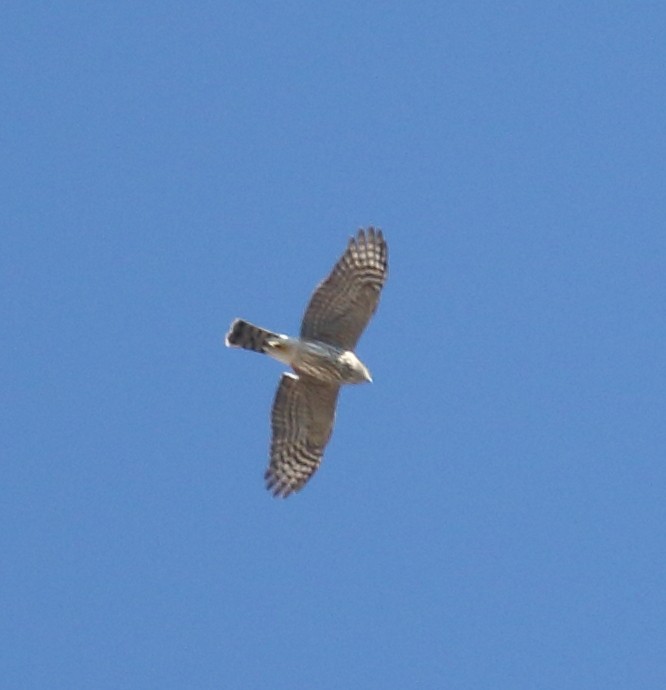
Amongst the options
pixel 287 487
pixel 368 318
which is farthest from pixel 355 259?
pixel 287 487

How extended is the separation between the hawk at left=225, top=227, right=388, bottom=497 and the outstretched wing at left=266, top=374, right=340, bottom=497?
0.4 inches

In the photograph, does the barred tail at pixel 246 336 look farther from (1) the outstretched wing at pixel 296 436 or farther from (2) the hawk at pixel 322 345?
(1) the outstretched wing at pixel 296 436

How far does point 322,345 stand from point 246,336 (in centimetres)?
84

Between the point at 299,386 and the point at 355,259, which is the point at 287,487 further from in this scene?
the point at 355,259

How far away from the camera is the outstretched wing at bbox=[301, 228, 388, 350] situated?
22891mm

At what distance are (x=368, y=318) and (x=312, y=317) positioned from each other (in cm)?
62

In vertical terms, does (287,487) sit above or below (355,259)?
below

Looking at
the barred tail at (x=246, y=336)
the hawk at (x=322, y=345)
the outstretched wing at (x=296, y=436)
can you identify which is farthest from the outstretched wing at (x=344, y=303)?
the outstretched wing at (x=296, y=436)

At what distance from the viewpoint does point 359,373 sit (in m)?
22.9

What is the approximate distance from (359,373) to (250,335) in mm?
1262

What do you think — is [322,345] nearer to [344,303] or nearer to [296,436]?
[344,303]

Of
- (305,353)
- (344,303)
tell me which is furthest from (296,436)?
(344,303)

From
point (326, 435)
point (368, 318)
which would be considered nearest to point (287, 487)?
point (326, 435)

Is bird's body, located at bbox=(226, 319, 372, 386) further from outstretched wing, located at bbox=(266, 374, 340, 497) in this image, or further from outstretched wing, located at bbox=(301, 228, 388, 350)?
outstretched wing, located at bbox=(266, 374, 340, 497)
